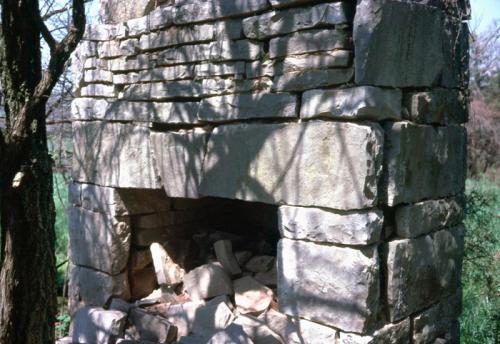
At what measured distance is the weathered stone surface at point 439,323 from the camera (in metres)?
2.92

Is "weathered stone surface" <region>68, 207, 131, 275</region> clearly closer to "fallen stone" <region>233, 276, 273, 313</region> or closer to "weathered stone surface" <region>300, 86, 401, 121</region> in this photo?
"fallen stone" <region>233, 276, 273, 313</region>

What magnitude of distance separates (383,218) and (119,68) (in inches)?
77.3

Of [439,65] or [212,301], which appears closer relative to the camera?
[439,65]

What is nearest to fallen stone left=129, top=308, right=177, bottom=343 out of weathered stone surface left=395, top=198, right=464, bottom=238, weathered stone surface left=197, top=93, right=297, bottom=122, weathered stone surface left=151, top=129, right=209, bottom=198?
weathered stone surface left=151, top=129, right=209, bottom=198

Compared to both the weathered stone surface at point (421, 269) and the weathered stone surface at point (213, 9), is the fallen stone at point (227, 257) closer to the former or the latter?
the weathered stone surface at point (421, 269)

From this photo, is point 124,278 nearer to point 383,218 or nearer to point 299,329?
point 299,329

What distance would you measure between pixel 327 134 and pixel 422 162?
22.7 inches

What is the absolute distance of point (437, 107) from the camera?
2.92 m

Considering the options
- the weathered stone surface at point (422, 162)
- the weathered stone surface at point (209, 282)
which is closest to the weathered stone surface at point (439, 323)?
the weathered stone surface at point (422, 162)

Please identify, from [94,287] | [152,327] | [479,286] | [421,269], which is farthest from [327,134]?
[479,286]

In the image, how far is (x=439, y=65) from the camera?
2900mm

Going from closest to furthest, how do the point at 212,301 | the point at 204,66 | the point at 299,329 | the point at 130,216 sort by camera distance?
the point at 299,329, the point at 204,66, the point at 212,301, the point at 130,216

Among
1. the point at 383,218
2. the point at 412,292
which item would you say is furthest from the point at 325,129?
the point at 412,292

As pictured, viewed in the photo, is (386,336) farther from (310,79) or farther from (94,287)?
(94,287)
